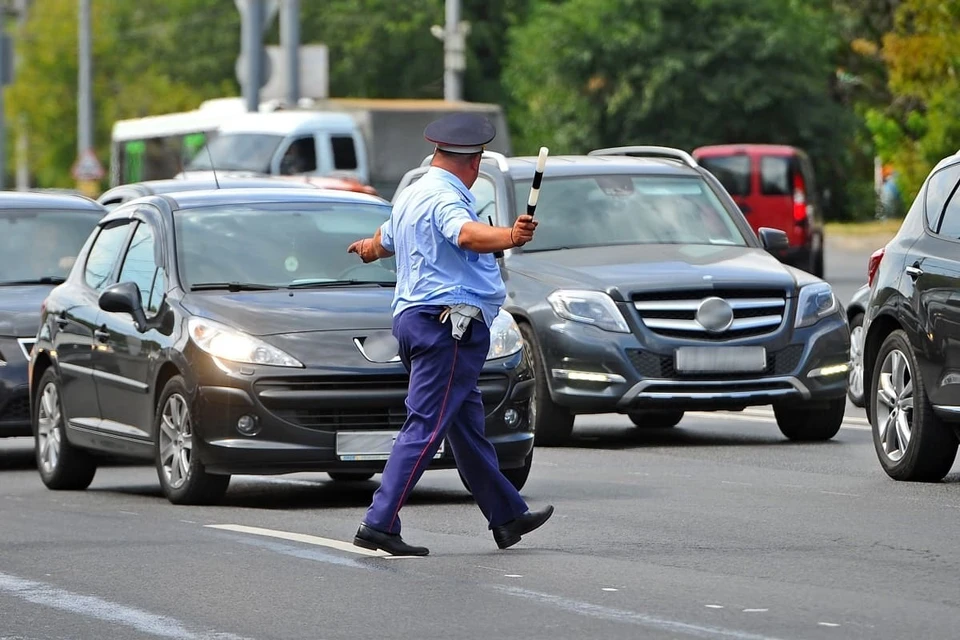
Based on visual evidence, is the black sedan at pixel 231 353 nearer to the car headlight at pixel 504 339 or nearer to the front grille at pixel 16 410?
the car headlight at pixel 504 339

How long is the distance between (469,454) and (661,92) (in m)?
45.4

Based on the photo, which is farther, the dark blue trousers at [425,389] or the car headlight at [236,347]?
the car headlight at [236,347]

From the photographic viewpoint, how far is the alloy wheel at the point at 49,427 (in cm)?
1290

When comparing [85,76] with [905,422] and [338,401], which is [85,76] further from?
[338,401]

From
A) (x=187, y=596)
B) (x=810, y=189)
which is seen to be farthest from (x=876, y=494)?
(x=810, y=189)

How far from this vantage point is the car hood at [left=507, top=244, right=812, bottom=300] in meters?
14.0

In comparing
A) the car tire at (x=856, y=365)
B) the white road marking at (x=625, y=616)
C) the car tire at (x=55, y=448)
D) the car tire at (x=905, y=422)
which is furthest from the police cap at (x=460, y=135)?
the car tire at (x=856, y=365)

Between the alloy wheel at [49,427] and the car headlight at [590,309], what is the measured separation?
2909mm

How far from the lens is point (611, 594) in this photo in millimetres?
8031

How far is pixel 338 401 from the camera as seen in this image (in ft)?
35.7

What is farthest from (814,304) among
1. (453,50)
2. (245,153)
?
(453,50)

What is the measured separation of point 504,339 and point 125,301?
1842 mm

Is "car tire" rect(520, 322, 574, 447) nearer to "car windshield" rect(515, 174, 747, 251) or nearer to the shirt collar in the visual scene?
"car windshield" rect(515, 174, 747, 251)

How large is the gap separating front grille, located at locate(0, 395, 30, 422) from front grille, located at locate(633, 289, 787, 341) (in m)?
3.51
